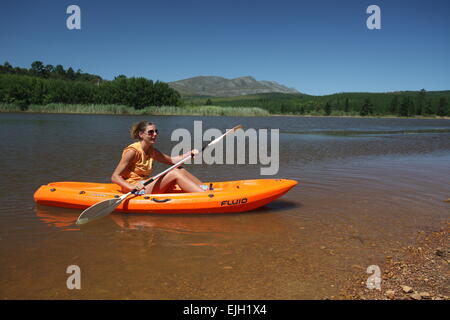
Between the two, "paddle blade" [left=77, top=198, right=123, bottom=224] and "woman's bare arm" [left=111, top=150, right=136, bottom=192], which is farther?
"woman's bare arm" [left=111, top=150, right=136, bottom=192]

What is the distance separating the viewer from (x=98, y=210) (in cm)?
498

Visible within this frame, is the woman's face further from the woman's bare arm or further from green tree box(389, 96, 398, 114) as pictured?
green tree box(389, 96, 398, 114)

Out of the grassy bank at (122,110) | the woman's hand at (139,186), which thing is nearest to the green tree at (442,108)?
the grassy bank at (122,110)

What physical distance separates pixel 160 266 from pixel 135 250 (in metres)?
0.56

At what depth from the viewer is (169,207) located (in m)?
5.31

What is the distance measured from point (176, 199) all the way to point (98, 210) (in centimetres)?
117

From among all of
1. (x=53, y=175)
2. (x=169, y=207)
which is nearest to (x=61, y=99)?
(x=53, y=175)

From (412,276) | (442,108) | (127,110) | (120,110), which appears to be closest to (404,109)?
(442,108)

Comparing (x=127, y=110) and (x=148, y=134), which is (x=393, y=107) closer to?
(x=127, y=110)

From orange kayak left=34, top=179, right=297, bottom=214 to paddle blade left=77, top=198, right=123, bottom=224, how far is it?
0.61ft

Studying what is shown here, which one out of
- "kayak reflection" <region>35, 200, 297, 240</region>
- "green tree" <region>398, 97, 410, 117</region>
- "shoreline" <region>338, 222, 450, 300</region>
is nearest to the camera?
"shoreline" <region>338, 222, 450, 300</region>

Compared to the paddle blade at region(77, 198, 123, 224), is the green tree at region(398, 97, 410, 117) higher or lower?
higher

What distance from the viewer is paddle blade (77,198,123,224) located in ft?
15.8

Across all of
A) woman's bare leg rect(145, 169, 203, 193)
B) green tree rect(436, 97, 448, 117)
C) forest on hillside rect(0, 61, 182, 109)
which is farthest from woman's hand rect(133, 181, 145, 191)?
green tree rect(436, 97, 448, 117)
